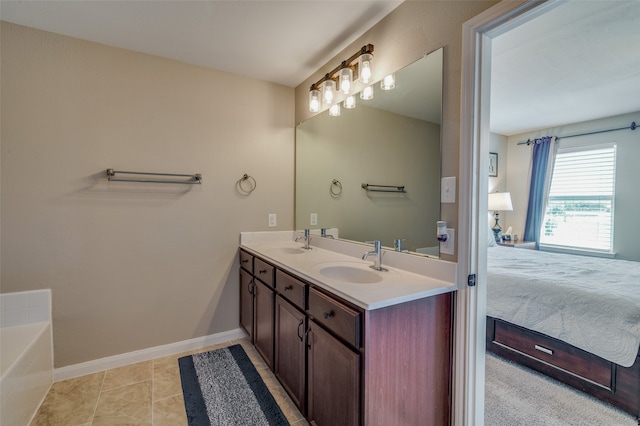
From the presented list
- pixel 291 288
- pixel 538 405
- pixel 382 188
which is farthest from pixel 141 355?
pixel 538 405

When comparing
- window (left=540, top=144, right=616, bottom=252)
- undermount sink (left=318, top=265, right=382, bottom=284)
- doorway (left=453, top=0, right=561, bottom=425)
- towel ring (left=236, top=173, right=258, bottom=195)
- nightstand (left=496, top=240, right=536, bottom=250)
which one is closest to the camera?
doorway (left=453, top=0, right=561, bottom=425)

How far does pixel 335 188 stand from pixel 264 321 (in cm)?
115

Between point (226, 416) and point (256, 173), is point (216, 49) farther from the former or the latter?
point (226, 416)

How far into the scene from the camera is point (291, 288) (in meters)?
1.57

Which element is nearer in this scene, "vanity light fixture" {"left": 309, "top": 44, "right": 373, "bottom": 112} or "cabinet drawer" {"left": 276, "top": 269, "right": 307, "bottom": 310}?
"cabinet drawer" {"left": 276, "top": 269, "right": 307, "bottom": 310}

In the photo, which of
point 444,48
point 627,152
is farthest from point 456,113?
point 627,152

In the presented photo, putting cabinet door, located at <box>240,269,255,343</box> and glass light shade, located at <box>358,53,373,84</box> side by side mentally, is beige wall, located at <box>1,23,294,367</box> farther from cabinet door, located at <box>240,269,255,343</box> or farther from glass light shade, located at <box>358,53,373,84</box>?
glass light shade, located at <box>358,53,373,84</box>

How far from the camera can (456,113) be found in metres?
1.32

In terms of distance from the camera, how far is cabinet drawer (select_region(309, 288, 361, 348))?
3.59 ft

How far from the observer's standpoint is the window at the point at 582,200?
3.60 metres

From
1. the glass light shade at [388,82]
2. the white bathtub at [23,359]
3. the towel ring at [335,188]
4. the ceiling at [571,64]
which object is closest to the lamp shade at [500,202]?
the ceiling at [571,64]

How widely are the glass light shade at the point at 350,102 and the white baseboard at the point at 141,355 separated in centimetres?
209

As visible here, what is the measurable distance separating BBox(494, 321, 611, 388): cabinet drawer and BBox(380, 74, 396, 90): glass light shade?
1.97 m

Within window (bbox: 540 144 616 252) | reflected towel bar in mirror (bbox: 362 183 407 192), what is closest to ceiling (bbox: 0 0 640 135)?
reflected towel bar in mirror (bbox: 362 183 407 192)
